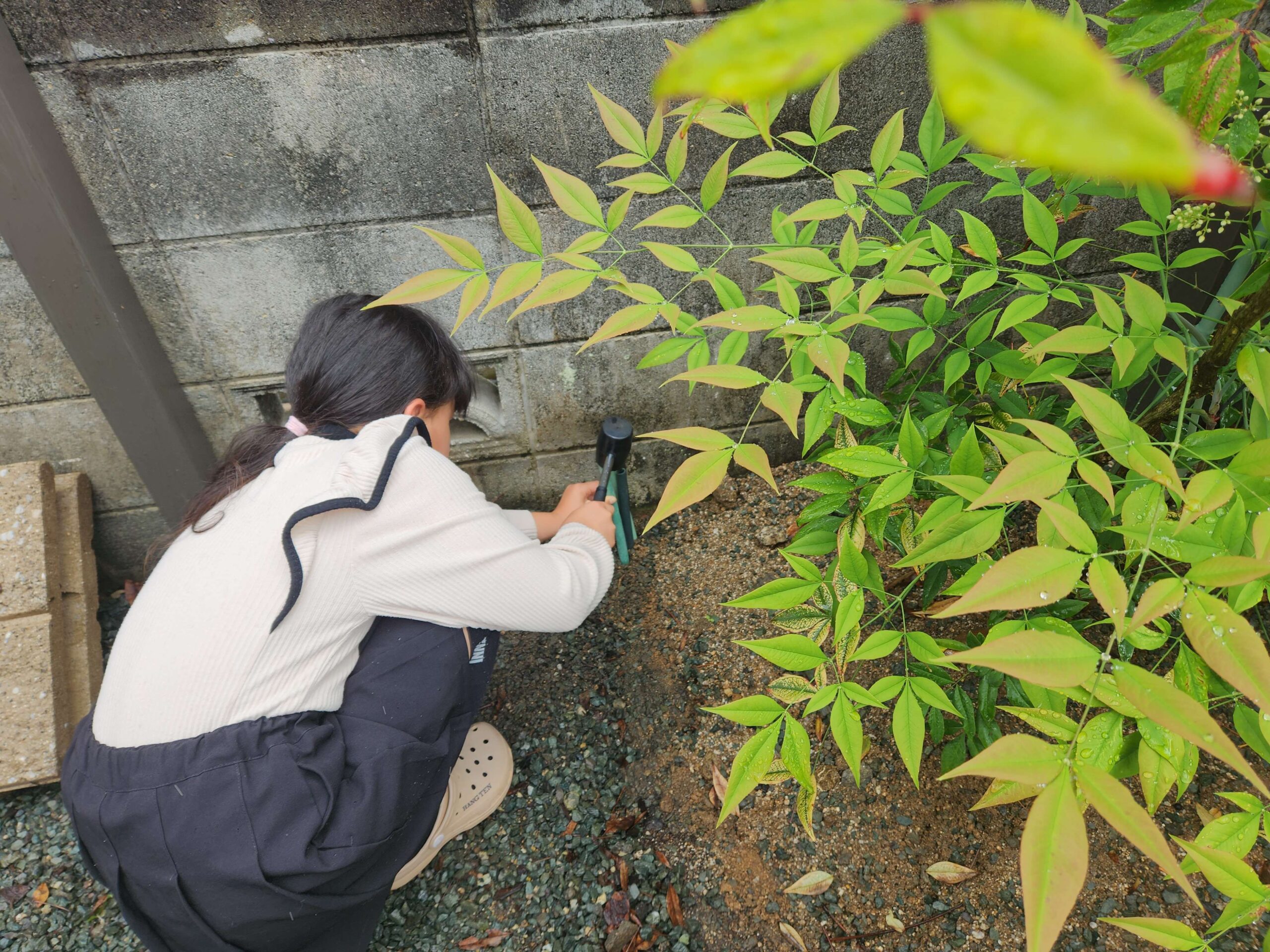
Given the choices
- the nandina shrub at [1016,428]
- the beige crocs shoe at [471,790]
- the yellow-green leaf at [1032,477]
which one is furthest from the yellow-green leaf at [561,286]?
the beige crocs shoe at [471,790]

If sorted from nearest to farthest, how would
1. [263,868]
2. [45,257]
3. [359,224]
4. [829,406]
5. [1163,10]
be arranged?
[1163,10], [829,406], [263,868], [45,257], [359,224]

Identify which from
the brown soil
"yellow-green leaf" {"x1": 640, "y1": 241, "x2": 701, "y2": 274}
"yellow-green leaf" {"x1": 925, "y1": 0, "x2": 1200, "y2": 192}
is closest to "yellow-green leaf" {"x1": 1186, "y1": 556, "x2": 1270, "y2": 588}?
"yellow-green leaf" {"x1": 925, "y1": 0, "x2": 1200, "y2": 192}

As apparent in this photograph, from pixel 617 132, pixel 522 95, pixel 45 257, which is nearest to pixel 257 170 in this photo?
pixel 45 257

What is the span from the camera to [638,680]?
2.35m

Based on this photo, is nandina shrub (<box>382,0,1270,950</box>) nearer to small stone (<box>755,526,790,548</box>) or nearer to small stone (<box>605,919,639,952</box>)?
small stone (<box>755,526,790,548</box>)

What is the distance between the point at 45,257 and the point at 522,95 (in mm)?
1345

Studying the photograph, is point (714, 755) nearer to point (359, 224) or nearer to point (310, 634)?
point (310, 634)

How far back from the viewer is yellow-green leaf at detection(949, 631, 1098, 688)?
654mm

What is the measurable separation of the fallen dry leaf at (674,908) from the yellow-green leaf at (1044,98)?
205 cm

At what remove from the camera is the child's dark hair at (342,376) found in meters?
1.68

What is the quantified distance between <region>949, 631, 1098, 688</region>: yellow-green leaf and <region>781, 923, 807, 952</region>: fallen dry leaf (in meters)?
1.39

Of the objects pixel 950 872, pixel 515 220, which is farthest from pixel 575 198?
pixel 950 872

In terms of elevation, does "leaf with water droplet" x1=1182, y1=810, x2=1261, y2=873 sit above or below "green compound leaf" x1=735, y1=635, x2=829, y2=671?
below

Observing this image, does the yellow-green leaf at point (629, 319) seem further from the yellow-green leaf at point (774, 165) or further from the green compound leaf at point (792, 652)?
the green compound leaf at point (792, 652)
